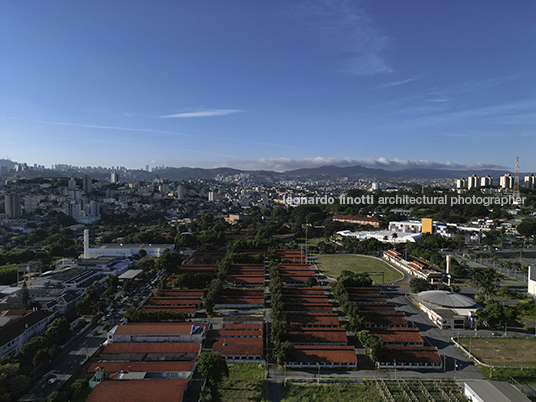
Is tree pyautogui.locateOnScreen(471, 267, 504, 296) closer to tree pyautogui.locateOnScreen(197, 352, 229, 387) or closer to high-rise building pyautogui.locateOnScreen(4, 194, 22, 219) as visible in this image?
tree pyautogui.locateOnScreen(197, 352, 229, 387)

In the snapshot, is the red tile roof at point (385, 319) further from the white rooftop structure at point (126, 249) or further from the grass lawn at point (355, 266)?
the white rooftop structure at point (126, 249)

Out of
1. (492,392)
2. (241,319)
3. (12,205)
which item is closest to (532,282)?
(492,392)

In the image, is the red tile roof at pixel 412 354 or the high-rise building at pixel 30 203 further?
the high-rise building at pixel 30 203

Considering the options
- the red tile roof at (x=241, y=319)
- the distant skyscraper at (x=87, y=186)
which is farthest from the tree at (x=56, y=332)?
the distant skyscraper at (x=87, y=186)

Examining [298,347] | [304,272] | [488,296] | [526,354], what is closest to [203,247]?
[304,272]

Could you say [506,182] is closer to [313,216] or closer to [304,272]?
[313,216]

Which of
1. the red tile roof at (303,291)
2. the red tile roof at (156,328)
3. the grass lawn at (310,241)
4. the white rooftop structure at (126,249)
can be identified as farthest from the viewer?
the grass lawn at (310,241)

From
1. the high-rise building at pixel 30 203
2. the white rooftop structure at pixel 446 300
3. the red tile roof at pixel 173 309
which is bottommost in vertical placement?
the red tile roof at pixel 173 309

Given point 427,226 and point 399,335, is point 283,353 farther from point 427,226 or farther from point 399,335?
point 427,226
